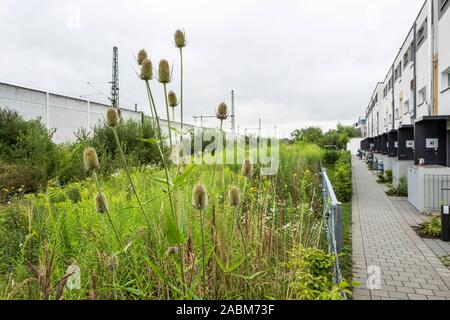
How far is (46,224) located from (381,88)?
40.1 metres

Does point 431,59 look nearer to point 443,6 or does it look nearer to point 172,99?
point 443,6

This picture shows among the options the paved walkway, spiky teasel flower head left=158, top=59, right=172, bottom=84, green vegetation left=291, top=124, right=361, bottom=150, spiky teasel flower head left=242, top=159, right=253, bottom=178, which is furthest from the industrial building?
green vegetation left=291, top=124, right=361, bottom=150

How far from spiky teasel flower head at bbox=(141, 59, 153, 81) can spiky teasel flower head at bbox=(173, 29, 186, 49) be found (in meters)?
0.30

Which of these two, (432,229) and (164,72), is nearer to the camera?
(164,72)

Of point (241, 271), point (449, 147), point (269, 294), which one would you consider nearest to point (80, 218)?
point (241, 271)

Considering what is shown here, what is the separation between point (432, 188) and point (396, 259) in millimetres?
4438

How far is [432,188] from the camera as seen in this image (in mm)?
8945

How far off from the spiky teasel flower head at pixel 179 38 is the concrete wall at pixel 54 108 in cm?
1410

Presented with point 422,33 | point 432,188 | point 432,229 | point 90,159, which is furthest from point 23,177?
point 422,33

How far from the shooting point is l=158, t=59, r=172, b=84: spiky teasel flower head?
1.77 metres

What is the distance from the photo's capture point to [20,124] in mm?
12805

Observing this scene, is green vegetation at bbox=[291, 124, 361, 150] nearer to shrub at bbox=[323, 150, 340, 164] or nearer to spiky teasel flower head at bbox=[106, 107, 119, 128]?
shrub at bbox=[323, 150, 340, 164]

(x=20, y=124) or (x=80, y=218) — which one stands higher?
(x=20, y=124)

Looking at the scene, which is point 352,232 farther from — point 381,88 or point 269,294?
point 381,88
